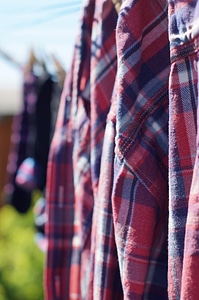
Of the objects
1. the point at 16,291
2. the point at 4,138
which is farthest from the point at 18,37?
the point at 4,138

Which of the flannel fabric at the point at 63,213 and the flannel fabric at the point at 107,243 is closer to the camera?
the flannel fabric at the point at 107,243

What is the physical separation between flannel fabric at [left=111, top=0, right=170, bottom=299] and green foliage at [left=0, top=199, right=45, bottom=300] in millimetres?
1635

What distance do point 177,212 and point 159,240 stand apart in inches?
4.3

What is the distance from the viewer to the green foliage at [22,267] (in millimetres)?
2184

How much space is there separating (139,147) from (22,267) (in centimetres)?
174

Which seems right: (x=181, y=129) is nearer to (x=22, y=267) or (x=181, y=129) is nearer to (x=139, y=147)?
(x=139, y=147)

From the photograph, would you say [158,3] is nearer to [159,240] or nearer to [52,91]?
[159,240]

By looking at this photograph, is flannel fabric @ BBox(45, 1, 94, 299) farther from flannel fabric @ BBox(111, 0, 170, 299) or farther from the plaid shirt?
flannel fabric @ BBox(111, 0, 170, 299)

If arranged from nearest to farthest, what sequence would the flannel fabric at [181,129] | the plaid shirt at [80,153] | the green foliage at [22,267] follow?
the flannel fabric at [181,129] → the plaid shirt at [80,153] → the green foliage at [22,267]

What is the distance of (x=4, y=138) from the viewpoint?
12.9 ft

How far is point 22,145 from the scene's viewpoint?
1.96 metres

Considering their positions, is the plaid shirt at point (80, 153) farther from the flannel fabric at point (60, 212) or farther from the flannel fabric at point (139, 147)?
the flannel fabric at point (139, 147)

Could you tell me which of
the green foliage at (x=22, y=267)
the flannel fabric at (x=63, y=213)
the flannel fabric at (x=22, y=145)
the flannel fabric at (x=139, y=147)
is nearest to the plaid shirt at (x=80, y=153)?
the flannel fabric at (x=63, y=213)

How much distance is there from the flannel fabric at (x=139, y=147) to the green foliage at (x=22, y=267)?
64.4 inches
